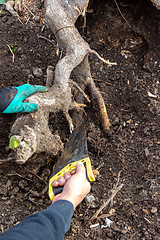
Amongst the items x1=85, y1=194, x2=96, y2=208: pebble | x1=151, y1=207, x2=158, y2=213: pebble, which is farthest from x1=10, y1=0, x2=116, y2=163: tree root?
x1=151, y1=207, x2=158, y2=213: pebble

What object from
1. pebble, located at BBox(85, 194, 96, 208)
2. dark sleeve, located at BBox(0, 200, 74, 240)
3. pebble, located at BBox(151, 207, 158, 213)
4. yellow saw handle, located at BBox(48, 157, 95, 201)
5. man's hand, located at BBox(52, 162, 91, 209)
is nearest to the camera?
dark sleeve, located at BBox(0, 200, 74, 240)

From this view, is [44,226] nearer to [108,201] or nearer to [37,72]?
[108,201]

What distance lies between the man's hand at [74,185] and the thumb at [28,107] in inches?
27.0

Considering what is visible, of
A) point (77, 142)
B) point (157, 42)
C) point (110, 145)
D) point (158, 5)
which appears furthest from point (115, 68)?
point (77, 142)

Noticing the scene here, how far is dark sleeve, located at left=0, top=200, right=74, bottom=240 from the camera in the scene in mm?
761

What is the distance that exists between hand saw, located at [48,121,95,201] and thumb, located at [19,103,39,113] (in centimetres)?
52

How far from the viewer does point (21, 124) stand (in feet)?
5.18

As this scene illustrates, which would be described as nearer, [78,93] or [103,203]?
[103,203]

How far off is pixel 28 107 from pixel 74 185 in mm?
848

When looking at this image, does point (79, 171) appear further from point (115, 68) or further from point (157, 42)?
point (157, 42)

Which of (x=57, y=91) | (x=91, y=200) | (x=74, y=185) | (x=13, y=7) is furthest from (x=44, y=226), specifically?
(x=13, y=7)

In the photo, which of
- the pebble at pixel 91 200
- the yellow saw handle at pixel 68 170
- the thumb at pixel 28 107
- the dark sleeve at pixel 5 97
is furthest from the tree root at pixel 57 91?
the pebble at pixel 91 200

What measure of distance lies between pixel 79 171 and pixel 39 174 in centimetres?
72

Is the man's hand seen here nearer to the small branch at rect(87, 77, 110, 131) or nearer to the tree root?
the tree root
